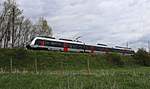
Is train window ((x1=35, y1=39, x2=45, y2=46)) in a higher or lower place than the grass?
higher

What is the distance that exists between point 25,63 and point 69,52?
1498 centimetres

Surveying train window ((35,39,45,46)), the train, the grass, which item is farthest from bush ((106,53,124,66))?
the grass

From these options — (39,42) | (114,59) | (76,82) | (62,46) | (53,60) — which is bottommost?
(114,59)

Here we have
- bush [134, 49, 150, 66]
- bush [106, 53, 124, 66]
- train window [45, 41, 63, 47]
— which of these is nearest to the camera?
train window [45, 41, 63, 47]

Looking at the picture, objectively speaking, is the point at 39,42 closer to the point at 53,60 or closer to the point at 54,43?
the point at 54,43

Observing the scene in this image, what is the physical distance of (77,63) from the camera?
62562mm

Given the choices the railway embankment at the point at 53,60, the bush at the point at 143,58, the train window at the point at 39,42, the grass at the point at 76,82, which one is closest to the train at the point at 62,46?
the train window at the point at 39,42

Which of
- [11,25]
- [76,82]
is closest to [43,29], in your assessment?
[11,25]

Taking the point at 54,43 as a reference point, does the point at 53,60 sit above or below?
below

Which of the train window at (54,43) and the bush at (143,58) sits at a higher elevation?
the train window at (54,43)

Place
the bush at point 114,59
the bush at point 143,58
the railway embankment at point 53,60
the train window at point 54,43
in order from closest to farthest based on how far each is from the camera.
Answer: the railway embankment at point 53,60, the train window at point 54,43, the bush at point 114,59, the bush at point 143,58

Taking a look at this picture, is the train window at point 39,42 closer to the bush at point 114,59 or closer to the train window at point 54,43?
the train window at point 54,43

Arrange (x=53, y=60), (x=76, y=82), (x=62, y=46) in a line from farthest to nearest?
(x=62, y=46) → (x=53, y=60) → (x=76, y=82)

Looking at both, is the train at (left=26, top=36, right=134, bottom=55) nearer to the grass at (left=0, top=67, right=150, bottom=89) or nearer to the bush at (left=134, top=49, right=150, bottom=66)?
the bush at (left=134, top=49, right=150, bottom=66)
